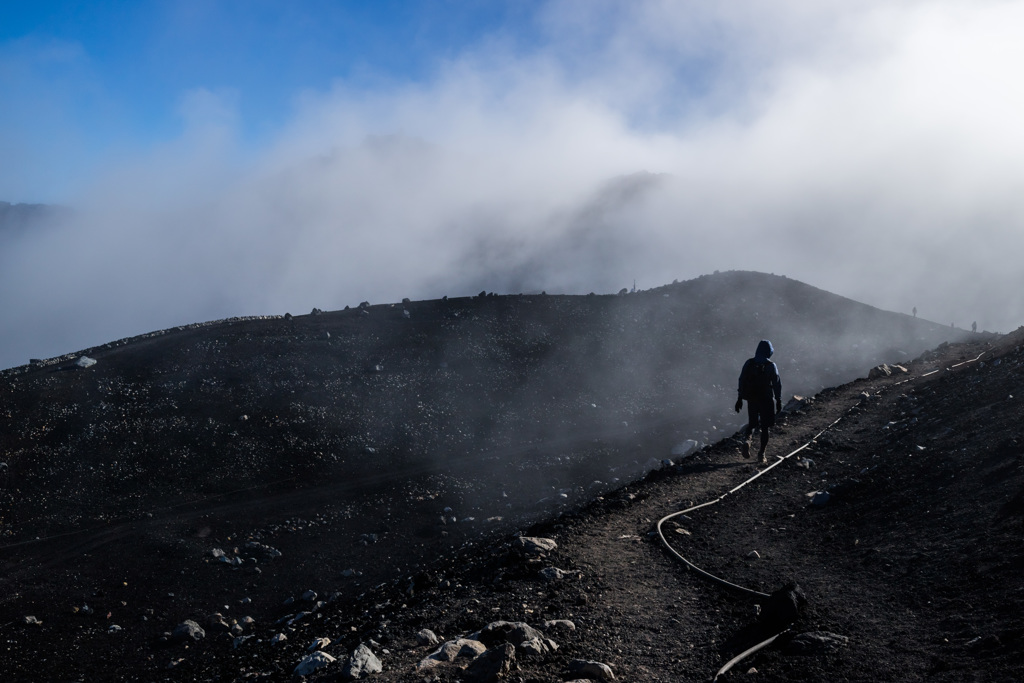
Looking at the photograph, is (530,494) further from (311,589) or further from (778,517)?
(778,517)

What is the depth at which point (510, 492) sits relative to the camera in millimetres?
18094

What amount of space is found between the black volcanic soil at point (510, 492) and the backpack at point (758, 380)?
1.33m

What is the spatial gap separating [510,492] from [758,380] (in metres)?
7.35

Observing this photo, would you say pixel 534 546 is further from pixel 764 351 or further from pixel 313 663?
pixel 764 351

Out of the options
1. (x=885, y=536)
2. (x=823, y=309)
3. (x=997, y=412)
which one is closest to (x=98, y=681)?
(x=885, y=536)

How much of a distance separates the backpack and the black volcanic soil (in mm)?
1329

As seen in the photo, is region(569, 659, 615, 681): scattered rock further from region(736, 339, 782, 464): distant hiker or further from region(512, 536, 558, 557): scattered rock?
region(736, 339, 782, 464): distant hiker

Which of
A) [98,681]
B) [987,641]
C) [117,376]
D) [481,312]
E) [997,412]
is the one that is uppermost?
[481,312]

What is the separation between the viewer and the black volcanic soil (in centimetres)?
716

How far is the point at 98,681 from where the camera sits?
10969 millimetres

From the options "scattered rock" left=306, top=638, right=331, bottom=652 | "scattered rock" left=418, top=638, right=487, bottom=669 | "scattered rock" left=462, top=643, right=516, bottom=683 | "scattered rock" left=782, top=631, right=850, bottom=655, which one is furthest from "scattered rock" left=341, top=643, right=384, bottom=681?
"scattered rock" left=782, top=631, right=850, bottom=655

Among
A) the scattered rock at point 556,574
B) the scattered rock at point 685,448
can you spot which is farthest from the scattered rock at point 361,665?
the scattered rock at point 685,448

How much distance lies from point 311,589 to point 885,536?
1027 cm

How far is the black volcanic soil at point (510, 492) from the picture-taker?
716cm
